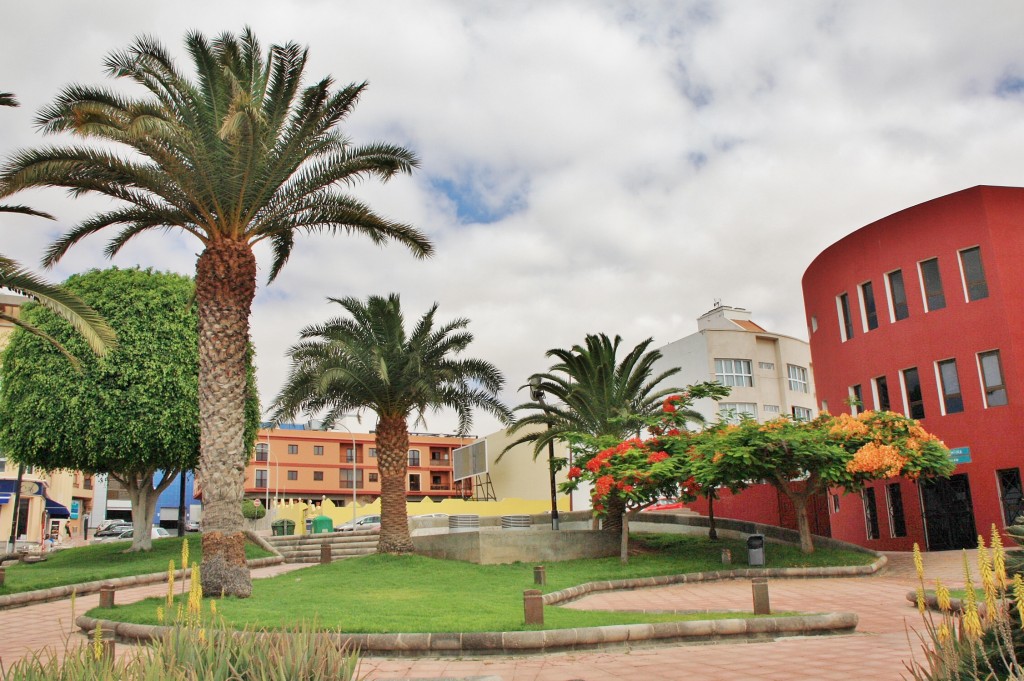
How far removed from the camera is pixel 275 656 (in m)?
5.05

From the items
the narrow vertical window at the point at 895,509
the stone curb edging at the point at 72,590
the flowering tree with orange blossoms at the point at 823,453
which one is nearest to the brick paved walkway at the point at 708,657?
the stone curb edging at the point at 72,590

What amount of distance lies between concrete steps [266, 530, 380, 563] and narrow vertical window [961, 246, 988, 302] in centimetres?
1928

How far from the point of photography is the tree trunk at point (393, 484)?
961 inches

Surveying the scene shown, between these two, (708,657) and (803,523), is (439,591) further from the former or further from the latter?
(803,523)

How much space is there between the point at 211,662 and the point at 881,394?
24273mm

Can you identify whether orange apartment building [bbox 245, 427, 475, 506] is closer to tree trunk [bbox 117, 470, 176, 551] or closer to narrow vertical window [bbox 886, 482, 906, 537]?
tree trunk [bbox 117, 470, 176, 551]

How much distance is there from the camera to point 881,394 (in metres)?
25.5

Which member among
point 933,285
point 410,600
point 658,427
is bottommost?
point 410,600

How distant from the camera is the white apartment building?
4866cm

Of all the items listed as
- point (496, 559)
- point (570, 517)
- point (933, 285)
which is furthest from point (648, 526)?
point (933, 285)

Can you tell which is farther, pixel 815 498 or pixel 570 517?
pixel 570 517

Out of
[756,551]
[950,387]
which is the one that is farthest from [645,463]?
[950,387]

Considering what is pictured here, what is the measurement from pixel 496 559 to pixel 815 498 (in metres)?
13.5

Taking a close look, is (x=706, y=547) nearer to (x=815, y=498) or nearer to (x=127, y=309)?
(x=815, y=498)
